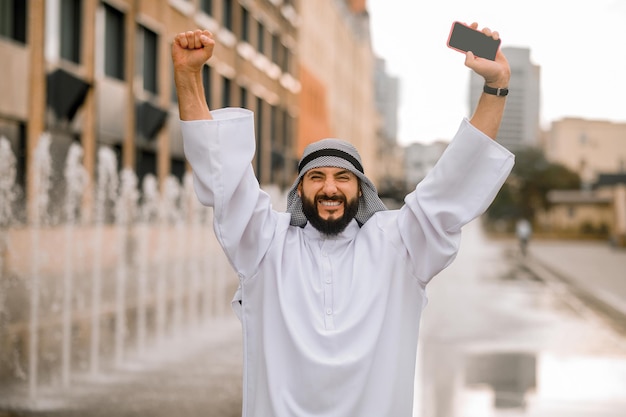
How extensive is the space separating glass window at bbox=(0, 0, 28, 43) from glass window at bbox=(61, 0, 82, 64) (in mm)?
1997

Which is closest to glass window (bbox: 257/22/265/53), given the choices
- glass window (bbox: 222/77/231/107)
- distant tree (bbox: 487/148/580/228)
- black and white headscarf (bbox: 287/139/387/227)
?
glass window (bbox: 222/77/231/107)

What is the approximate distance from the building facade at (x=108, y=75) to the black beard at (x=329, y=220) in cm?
1415

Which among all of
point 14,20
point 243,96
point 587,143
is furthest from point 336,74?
point 587,143

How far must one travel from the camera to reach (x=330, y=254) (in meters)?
2.70

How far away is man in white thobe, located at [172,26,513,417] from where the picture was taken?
2553 mm

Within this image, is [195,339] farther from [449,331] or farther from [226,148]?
[226,148]

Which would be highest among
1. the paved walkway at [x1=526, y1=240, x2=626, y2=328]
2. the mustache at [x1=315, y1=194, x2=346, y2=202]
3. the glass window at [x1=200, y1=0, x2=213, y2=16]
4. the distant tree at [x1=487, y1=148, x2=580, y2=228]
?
the glass window at [x1=200, y1=0, x2=213, y2=16]

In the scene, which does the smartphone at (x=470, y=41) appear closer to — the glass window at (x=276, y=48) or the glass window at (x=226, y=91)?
the glass window at (x=226, y=91)

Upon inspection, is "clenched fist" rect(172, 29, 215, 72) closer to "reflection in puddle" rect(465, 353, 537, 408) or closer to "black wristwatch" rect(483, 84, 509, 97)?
"black wristwatch" rect(483, 84, 509, 97)

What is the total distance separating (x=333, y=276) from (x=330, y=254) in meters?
0.09

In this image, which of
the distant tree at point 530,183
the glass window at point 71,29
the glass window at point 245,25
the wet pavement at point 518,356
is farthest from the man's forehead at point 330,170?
the distant tree at point 530,183

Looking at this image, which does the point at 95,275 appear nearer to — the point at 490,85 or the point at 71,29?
the point at 71,29

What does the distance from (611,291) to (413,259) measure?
16.2m

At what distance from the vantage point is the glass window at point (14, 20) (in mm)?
16016
